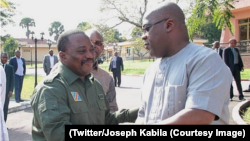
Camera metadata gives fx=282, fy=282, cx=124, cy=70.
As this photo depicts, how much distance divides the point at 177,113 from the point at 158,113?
205mm

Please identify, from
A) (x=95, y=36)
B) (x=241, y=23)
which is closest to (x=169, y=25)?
(x=95, y=36)

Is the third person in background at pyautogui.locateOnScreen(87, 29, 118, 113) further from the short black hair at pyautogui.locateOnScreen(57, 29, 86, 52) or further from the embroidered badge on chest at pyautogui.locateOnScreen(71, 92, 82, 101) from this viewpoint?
the embroidered badge on chest at pyautogui.locateOnScreen(71, 92, 82, 101)

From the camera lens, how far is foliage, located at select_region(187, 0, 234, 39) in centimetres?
550

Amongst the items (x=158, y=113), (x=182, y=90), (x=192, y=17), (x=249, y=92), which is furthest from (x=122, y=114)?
(x=249, y=92)

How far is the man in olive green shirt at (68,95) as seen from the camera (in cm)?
188

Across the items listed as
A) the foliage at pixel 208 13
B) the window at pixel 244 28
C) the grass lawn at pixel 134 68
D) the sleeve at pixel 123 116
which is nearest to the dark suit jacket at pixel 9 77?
the foliage at pixel 208 13

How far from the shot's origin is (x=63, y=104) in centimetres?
195

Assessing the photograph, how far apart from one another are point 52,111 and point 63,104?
0.10 meters

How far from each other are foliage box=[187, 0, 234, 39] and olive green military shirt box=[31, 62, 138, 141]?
3.77m

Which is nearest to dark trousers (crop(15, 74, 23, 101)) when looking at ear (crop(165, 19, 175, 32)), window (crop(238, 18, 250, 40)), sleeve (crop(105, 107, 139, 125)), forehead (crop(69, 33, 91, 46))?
sleeve (crop(105, 107, 139, 125))

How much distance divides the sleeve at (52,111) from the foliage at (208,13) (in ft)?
13.7

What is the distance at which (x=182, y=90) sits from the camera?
1.65m

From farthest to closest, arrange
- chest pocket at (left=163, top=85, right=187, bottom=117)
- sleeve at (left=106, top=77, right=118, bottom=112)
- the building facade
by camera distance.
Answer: the building facade, sleeve at (left=106, top=77, right=118, bottom=112), chest pocket at (left=163, top=85, right=187, bottom=117)

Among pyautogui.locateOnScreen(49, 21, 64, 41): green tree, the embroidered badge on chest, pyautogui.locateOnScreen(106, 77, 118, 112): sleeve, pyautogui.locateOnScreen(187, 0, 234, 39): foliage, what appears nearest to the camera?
the embroidered badge on chest
